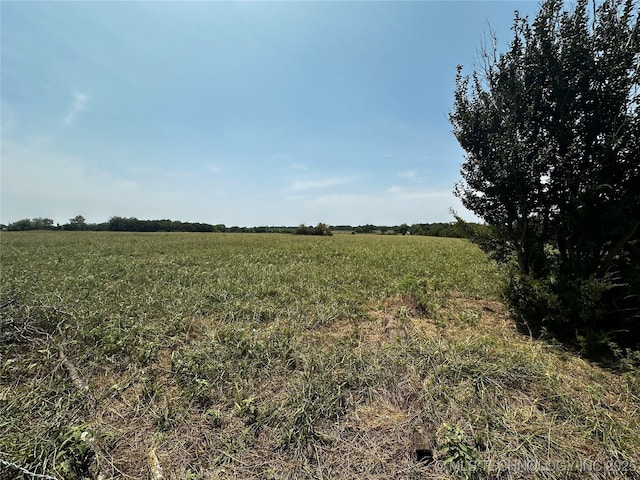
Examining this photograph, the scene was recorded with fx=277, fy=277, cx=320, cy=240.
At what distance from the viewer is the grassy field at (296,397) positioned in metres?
2.16

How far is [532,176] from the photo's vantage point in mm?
4398

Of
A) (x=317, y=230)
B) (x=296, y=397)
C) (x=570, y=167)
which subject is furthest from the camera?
(x=317, y=230)

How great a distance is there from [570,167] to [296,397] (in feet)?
16.6

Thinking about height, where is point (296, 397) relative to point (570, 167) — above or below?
below

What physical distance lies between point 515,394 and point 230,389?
2967 mm

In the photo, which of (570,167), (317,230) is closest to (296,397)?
(570,167)

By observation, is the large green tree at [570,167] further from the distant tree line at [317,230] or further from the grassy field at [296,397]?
the distant tree line at [317,230]

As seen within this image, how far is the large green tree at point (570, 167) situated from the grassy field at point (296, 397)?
0.94 meters

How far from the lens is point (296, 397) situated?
2.80m

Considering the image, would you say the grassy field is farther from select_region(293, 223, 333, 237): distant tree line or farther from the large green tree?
select_region(293, 223, 333, 237): distant tree line

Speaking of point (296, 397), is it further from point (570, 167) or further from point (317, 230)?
point (317, 230)

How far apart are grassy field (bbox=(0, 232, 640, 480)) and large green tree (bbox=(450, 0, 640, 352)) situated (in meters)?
0.94

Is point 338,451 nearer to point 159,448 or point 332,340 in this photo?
point 159,448

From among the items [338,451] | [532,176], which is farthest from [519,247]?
[338,451]
